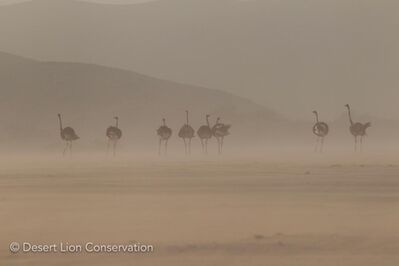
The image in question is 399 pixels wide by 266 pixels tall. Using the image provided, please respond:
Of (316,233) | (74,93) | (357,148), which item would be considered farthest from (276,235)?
(74,93)

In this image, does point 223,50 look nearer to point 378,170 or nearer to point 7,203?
point 378,170

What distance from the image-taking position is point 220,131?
44.0 inches

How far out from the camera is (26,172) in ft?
3.62

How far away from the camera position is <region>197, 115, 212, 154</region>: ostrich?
111 cm

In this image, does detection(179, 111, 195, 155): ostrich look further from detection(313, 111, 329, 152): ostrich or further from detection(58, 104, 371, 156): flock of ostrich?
detection(313, 111, 329, 152): ostrich

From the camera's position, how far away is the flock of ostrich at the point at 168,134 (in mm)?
1113

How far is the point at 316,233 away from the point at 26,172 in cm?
61

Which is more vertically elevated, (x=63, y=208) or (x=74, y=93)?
(x=74, y=93)

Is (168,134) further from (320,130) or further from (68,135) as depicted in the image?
(320,130)

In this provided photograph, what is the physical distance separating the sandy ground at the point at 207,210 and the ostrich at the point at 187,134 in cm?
3

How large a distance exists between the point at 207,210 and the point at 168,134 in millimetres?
179

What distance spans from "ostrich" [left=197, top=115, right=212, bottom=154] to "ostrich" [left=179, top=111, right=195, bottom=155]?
0.7 inches

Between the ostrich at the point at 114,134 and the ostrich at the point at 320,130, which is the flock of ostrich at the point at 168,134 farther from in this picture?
the ostrich at the point at 320,130

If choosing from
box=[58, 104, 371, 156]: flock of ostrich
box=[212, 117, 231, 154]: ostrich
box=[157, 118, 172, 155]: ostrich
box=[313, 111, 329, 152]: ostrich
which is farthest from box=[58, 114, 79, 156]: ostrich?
box=[313, 111, 329, 152]: ostrich
